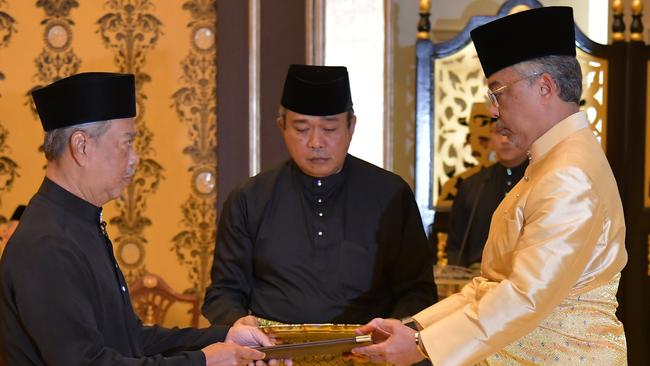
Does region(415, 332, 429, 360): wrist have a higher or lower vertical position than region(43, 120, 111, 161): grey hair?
lower

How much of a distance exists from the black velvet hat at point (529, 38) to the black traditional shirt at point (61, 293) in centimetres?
113

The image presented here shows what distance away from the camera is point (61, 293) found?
2.17 meters

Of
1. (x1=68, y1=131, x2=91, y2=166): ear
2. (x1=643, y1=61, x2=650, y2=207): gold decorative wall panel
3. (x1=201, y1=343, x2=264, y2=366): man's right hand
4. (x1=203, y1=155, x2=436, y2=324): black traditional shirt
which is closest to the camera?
(x1=68, y1=131, x2=91, y2=166): ear

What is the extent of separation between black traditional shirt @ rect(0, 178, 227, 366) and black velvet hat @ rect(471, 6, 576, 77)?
1134mm

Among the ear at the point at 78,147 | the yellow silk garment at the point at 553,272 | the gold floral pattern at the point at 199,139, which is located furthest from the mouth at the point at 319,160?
the gold floral pattern at the point at 199,139

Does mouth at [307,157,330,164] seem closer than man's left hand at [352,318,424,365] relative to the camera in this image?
No

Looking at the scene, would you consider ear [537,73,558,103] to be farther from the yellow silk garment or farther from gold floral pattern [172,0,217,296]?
gold floral pattern [172,0,217,296]

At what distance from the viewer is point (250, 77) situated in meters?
4.83

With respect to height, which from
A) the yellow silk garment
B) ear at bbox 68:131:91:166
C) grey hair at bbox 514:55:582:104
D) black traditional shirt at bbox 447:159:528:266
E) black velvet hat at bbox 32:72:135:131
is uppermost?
grey hair at bbox 514:55:582:104

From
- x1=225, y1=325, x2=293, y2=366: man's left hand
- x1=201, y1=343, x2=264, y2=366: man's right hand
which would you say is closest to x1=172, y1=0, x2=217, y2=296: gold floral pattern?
x1=225, y1=325, x2=293, y2=366: man's left hand

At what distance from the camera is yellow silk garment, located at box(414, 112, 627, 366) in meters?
2.39

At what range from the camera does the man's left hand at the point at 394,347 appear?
265cm

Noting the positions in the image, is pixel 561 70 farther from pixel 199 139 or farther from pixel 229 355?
pixel 199 139

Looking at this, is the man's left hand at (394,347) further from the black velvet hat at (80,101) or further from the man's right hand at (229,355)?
the black velvet hat at (80,101)
